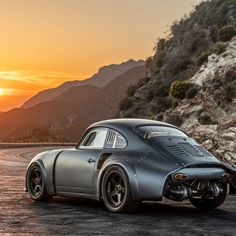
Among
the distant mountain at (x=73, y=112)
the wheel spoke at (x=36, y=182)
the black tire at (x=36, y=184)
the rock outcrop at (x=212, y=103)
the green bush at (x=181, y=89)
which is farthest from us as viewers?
the distant mountain at (x=73, y=112)

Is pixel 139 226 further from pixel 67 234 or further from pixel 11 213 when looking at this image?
pixel 11 213

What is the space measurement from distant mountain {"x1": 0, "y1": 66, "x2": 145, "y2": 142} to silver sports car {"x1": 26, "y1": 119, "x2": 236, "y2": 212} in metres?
146

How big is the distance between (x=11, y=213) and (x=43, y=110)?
18195 centimetres

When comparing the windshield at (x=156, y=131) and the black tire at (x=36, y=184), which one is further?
the black tire at (x=36, y=184)

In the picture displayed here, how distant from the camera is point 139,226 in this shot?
28.0 ft

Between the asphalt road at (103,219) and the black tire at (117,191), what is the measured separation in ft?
0.52

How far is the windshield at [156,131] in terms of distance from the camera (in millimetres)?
10383

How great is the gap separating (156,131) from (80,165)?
143 cm

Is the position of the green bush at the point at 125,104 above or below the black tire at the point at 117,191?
above

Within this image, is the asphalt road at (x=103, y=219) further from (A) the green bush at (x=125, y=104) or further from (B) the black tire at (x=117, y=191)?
(A) the green bush at (x=125, y=104)

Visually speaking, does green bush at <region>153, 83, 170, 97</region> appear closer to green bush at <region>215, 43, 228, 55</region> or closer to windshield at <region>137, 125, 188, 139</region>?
green bush at <region>215, 43, 228, 55</region>

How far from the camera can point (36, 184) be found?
11844 millimetres

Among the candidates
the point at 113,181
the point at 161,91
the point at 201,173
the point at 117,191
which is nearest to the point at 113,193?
the point at 117,191

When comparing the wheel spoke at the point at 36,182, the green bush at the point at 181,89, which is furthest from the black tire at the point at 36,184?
the green bush at the point at 181,89
